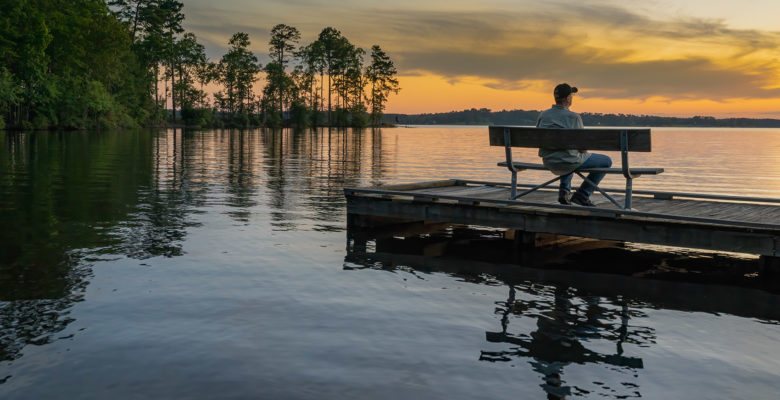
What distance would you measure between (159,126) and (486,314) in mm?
98246

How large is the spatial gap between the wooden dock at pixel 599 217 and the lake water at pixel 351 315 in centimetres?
52

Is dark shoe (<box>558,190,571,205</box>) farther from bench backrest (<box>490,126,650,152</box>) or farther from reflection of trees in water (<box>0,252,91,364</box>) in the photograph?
reflection of trees in water (<box>0,252,91,364</box>)

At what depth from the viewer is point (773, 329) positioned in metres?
7.10

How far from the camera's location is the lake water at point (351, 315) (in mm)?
5324

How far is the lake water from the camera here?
5.32m

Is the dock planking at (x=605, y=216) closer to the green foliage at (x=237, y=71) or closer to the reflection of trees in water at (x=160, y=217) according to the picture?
the reflection of trees in water at (x=160, y=217)

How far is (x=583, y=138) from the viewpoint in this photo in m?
10.1

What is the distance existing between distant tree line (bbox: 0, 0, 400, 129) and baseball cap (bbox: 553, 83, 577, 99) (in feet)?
211

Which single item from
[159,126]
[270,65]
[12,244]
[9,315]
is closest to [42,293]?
[9,315]

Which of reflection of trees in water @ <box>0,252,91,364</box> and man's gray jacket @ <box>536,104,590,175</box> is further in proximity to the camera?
man's gray jacket @ <box>536,104,590,175</box>

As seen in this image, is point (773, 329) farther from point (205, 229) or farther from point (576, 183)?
point (576, 183)

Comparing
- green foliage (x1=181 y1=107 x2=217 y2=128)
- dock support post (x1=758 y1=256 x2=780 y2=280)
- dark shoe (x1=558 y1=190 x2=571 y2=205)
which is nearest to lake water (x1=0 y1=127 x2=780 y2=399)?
dock support post (x1=758 y1=256 x2=780 y2=280)

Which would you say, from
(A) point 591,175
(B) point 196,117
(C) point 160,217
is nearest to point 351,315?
(A) point 591,175

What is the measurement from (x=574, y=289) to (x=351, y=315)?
309cm
